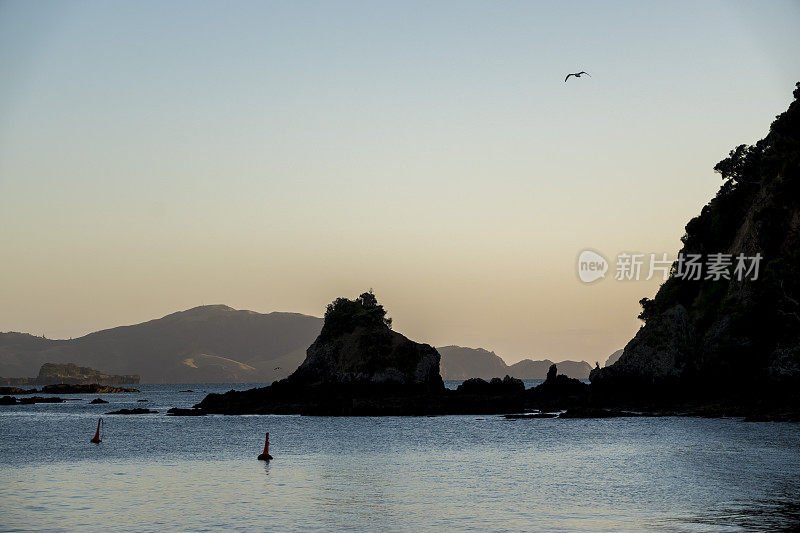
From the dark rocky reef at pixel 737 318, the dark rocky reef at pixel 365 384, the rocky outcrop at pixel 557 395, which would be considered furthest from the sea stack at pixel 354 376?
the dark rocky reef at pixel 737 318

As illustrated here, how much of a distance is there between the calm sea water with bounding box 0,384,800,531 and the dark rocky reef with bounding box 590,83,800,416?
42.8 feet

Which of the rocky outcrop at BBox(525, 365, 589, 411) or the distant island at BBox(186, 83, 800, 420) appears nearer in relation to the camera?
the distant island at BBox(186, 83, 800, 420)

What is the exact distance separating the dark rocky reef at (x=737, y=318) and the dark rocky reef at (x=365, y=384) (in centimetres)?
1642

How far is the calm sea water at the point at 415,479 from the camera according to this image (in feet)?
94.1

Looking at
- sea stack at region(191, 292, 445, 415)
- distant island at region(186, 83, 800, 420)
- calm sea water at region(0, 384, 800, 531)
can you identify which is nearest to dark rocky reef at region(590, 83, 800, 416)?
distant island at region(186, 83, 800, 420)

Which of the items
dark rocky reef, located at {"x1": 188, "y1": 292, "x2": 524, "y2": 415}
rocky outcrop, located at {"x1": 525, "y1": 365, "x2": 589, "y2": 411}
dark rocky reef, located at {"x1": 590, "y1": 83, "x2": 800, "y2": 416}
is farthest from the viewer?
rocky outcrop, located at {"x1": 525, "y1": 365, "x2": 589, "y2": 411}

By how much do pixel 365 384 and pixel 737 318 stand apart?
50.2 meters

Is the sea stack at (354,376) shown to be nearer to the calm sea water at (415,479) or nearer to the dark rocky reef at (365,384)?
the dark rocky reef at (365,384)

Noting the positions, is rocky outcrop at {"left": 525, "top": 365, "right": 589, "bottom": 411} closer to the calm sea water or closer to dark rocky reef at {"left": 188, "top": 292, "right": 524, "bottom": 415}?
dark rocky reef at {"left": 188, "top": 292, "right": 524, "bottom": 415}

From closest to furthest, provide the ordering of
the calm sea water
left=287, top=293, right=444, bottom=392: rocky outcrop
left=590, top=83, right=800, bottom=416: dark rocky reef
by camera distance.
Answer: the calm sea water, left=590, top=83, right=800, bottom=416: dark rocky reef, left=287, top=293, right=444, bottom=392: rocky outcrop

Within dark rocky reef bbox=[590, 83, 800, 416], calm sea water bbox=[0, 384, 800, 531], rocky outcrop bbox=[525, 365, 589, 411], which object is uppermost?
dark rocky reef bbox=[590, 83, 800, 416]

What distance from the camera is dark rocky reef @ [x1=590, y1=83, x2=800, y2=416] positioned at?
80125mm

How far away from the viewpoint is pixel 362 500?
110 feet

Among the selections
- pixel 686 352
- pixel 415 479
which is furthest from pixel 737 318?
pixel 415 479
